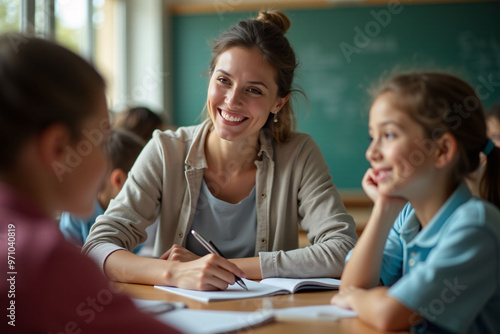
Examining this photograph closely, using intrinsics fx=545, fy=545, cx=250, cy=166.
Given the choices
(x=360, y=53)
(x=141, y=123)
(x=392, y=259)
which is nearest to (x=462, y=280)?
(x=392, y=259)

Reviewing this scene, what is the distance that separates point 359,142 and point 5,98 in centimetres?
429

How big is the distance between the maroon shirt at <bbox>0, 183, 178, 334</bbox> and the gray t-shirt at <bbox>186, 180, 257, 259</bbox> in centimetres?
100

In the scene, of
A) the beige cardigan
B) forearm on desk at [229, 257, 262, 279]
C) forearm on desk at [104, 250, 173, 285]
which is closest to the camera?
forearm on desk at [104, 250, 173, 285]

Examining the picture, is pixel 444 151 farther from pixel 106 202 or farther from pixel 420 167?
pixel 106 202

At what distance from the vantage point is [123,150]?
2.46 meters

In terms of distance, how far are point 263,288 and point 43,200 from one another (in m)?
0.68

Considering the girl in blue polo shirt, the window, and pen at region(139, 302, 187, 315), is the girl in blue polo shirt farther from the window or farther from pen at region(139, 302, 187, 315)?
the window

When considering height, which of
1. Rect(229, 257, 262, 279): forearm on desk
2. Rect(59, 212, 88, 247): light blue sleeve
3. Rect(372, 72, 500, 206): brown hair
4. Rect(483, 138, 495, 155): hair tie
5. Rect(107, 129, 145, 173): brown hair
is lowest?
Rect(59, 212, 88, 247): light blue sleeve

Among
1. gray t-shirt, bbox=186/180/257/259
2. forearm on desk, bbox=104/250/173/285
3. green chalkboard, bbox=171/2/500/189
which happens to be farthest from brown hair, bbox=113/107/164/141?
forearm on desk, bbox=104/250/173/285

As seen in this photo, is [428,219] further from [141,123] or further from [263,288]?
[141,123]

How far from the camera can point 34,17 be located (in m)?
3.28

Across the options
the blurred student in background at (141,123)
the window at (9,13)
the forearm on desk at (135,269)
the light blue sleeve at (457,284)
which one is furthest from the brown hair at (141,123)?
the light blue sleeve at (457,284)

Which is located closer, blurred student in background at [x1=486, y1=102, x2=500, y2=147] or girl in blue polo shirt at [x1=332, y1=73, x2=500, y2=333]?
girl in blue polo shirt at [x1=332, y1=73, x2=500, y2=333]

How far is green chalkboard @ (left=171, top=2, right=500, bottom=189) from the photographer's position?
4.74 meters
